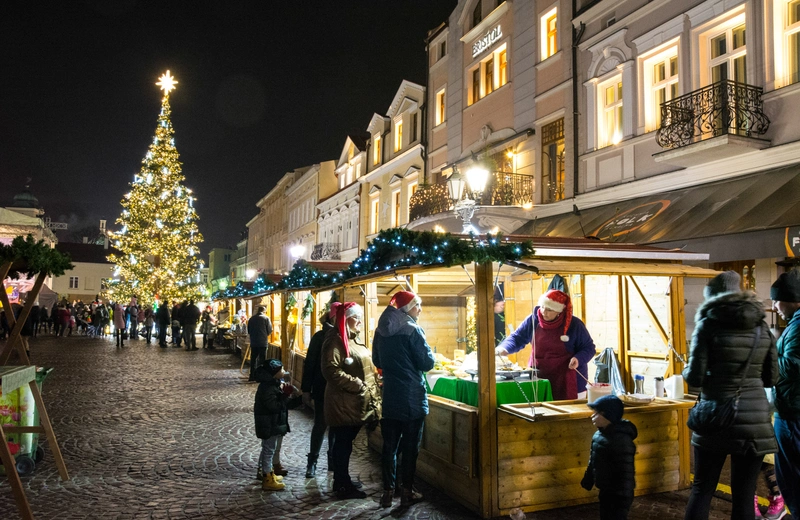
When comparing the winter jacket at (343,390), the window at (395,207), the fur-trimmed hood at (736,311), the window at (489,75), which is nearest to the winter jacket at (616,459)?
the fur-trimmed hood at (736,311)

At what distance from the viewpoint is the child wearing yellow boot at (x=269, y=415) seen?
6418mm

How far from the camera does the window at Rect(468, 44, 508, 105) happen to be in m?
19.0

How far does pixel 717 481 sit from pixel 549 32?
49.3 ft

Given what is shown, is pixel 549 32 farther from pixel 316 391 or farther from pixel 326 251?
pixel 326 251

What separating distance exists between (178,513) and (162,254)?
3040cm

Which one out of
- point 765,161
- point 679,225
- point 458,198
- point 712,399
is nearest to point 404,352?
point 712,399

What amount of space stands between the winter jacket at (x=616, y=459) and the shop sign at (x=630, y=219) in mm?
8041

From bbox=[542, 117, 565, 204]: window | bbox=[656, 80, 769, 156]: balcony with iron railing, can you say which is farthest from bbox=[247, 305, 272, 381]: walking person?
bbox=[656, 80, 769, 156]: balcony with iron railing

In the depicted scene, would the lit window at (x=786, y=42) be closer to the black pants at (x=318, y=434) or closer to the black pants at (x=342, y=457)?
the black pants at (x=318, y=434)

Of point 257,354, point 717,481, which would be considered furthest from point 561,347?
point 257,354

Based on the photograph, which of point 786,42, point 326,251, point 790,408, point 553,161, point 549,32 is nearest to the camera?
point 790,408

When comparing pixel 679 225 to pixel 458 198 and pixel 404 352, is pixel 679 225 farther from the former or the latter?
→ pixel 404 352

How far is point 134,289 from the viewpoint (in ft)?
110

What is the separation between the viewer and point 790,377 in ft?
14.5
